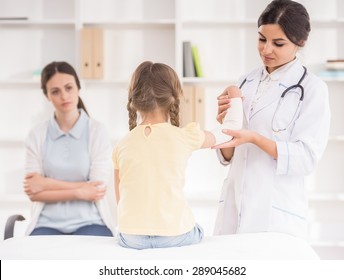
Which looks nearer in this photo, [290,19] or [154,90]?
[154,90]

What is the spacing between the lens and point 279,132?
4.97 ft

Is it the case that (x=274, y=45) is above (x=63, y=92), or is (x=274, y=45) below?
above

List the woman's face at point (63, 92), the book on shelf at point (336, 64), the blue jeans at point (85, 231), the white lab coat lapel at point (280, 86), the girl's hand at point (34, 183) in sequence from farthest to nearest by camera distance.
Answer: the book on shelf at point (336, 64) → the woman's face at point (63, 92) → the girl's hand at point (34, 183) → the blue jeans at point (85, 231) → the white lab coat lapel at point (280, 86)

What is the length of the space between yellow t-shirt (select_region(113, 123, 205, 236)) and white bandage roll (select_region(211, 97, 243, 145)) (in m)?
0.15

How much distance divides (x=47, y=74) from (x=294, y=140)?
1196mm

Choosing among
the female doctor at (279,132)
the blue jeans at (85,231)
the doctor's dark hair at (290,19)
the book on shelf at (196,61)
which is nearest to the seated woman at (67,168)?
the blue jeans at (85,231)

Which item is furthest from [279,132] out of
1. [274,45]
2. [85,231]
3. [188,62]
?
[188,62]

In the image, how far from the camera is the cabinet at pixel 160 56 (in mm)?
3334

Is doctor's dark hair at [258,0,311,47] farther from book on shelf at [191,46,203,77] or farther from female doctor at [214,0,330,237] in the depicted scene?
book on shelf at [191,46,203,77]

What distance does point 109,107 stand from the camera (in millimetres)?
3402

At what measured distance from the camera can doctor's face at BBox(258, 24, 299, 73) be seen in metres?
1.49

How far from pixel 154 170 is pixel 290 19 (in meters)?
0.53

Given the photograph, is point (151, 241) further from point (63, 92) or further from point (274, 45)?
point (63, 92)

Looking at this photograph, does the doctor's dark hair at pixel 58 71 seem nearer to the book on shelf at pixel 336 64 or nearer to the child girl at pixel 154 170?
the child girl at pixel 154 170
